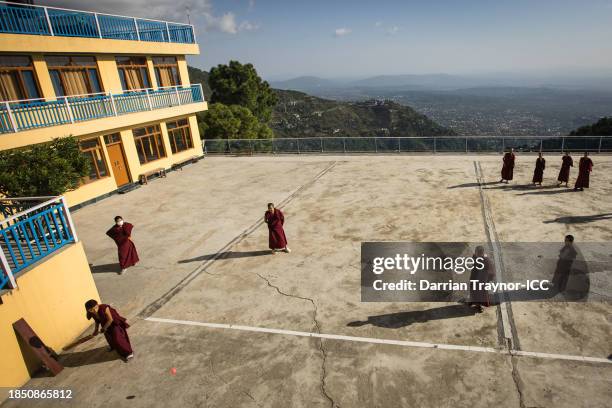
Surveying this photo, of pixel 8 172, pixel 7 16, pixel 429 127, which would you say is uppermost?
pixel 7 16

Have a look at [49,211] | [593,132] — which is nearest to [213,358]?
[49,211]

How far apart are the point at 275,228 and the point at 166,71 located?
15.9 metres

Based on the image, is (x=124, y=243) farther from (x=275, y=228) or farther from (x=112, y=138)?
(x=112, y=138)

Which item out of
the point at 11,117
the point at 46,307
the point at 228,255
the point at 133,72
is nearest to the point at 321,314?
the point at 228,255

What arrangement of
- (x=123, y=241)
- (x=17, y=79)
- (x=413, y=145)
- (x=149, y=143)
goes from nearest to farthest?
(x=123, y=241) → (x=17, y=79) → (x=149, y=143) → (x=413, y=145)

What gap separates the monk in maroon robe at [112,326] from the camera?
20.0 ft

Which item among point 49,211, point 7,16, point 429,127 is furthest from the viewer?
point 429,127

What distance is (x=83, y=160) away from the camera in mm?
10305

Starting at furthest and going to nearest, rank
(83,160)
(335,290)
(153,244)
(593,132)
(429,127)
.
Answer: (429,127) → (593,132) → (153,244) → (83,160) → (335,290)

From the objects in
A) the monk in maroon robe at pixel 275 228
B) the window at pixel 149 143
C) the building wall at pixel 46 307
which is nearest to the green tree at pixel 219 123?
the window at pixel 149 143

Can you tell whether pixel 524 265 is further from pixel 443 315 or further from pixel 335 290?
pixel 335 290

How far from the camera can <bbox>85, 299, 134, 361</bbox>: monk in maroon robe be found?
6.09m

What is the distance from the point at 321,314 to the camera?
7152mm

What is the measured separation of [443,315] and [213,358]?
436 cm
